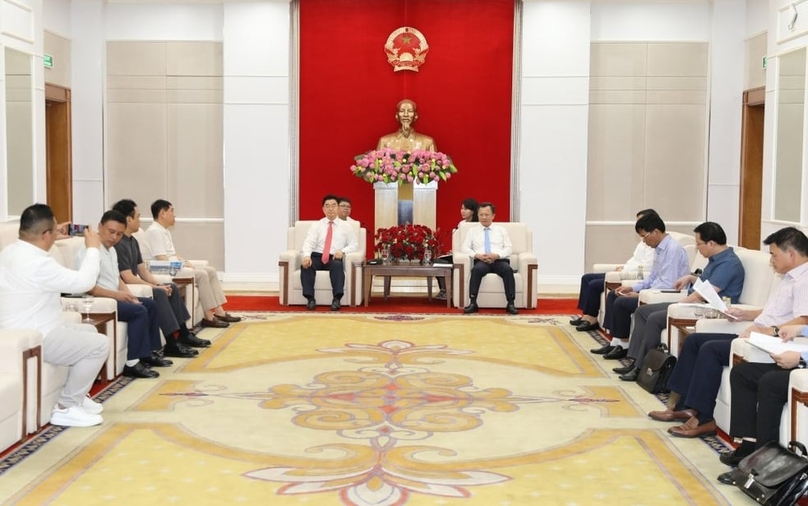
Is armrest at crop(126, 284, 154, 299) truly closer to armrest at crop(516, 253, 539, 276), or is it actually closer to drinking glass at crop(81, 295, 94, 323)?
drinking glass at crop(81, 295, 94, 323)

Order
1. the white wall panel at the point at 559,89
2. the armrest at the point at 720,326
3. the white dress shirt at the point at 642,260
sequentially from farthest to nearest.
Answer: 1. the white wall panel at the point at 559,89
2. the white dress shirt at the point at 642,260
3. the armrest at the point at 720,326

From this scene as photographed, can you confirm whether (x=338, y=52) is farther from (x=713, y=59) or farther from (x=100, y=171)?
(x=713, y=59)

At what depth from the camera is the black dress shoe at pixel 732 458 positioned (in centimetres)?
496

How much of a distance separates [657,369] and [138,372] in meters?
3.72

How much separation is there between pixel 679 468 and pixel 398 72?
993 cm

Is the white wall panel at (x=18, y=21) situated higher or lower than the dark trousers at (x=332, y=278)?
higher

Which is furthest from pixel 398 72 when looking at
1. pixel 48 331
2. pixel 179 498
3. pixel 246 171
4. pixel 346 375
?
pixel 179 498

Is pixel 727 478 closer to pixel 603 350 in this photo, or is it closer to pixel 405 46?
pixel 603 350

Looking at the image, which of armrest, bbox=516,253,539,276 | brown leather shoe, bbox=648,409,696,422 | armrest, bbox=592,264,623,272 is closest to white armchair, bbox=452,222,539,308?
armrest, bbox=516,253,539,276

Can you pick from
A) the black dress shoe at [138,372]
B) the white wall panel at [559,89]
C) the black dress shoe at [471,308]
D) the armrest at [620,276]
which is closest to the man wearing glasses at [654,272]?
the armrest at [620,276]

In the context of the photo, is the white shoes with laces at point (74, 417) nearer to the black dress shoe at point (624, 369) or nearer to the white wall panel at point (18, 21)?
the black dress shoe at point (624, 369)

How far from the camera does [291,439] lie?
18.2 feet

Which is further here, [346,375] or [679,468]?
[346,375]

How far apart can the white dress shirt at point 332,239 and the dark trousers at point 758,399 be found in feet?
22.1
